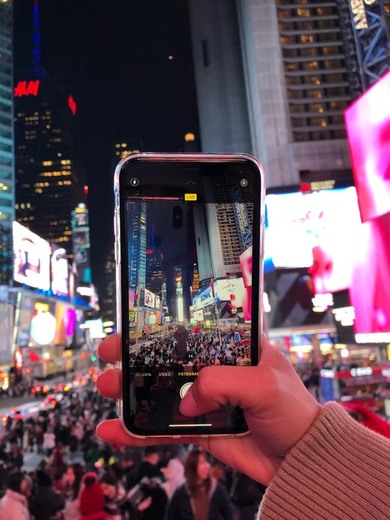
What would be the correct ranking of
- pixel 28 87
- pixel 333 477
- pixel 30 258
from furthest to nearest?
pixel 28 87, pixel 30 258, pixel 333 477

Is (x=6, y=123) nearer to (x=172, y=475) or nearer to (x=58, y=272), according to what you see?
(x=58, y=272)

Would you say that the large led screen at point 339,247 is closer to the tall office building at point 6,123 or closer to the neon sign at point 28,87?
the tall office building at point 6,123

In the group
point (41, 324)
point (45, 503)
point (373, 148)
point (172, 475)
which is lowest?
point (45, 503)

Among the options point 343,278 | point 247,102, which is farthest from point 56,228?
point 343,278

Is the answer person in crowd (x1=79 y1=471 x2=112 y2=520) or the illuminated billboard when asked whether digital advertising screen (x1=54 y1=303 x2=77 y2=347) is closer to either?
the illuminated billboard

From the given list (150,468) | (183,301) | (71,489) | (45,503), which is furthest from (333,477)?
(71,489)

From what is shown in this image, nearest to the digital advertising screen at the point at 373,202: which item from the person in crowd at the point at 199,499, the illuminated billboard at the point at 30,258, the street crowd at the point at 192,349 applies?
the person in crowd at the point at 199,499
